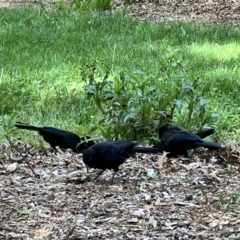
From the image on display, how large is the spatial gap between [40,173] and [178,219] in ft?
4.31

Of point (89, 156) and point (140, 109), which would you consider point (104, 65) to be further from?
point (89, 156)

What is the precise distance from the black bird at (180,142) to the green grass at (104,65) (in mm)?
354

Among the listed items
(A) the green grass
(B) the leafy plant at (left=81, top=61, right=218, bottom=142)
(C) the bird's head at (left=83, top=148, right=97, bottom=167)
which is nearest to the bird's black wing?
(A) the green grass

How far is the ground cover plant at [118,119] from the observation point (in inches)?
158

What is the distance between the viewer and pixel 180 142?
209 inches

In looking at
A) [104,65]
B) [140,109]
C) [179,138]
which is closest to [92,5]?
[104,65]

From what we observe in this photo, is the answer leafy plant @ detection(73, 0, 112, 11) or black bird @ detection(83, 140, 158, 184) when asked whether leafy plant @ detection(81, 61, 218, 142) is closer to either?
black bird @ detection(83, 140, 158, 184)

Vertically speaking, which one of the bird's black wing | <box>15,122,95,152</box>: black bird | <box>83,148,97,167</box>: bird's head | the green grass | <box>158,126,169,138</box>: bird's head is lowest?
the green grass

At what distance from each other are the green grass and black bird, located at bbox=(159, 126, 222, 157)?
354 millimetres

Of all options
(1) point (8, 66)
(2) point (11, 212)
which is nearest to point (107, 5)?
(1) point (8, 66)

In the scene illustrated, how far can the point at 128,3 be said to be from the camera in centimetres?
1452

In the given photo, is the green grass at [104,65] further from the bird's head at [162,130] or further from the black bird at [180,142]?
the black bird at [180,142]

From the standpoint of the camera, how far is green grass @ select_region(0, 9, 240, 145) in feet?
22.0

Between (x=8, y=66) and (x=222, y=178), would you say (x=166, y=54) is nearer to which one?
(x=8, y=66)
